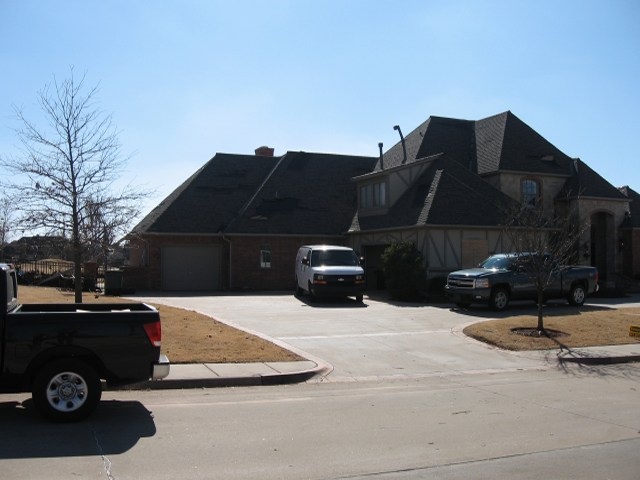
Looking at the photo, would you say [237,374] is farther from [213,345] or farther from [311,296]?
[311,296]

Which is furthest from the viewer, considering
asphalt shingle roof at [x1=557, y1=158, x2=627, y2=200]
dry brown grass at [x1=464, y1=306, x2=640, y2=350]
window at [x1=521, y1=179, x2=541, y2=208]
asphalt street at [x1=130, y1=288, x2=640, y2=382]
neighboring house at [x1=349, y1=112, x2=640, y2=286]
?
asphalt shingle roof at [x1=557, y1=158, x2=627, y2=200]

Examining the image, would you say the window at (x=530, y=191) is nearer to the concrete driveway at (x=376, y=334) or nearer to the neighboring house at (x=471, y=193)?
the neighboring house at (x=471, y=193)

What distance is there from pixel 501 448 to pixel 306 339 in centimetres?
846

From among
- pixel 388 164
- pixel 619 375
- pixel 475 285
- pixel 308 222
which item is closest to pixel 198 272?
pixel 308 222

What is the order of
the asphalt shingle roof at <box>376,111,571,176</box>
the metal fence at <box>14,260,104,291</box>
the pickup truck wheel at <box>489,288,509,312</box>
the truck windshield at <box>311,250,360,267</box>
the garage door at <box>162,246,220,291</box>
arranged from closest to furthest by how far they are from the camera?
the pickup truck wheel at <box>489,288,509,312</box> < the truck windshield at <box>311,250,360,267</box> < the metal fence at <box>14,260,104,291</box> < the garage door at <box>162,246,220,291</box> < the asphalt shingle roof at <box>376,111,571,176</box>

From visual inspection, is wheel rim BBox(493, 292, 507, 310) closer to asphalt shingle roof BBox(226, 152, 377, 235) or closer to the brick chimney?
asphalt shingle roof BBox(226, 152, 377, 235)

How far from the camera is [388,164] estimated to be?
35750 mm

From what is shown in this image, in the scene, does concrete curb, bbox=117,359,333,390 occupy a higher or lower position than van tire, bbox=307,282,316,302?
lower

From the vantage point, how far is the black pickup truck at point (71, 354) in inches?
281

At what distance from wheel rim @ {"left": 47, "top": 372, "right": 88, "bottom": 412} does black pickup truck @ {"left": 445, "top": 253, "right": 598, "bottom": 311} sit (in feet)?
49.1

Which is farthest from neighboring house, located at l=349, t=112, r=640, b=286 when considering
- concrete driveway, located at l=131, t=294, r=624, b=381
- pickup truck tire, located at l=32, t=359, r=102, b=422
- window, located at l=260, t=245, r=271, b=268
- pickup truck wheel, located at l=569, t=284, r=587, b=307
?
pickup truck tire, located at l=32, t=359, r=102, b=422

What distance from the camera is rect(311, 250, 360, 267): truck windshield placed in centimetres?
2470

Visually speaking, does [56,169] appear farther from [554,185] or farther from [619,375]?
[554,185]

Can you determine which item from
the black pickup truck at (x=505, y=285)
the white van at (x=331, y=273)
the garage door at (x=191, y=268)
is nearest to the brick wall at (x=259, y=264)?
the garage door at (x=191, y=268)
